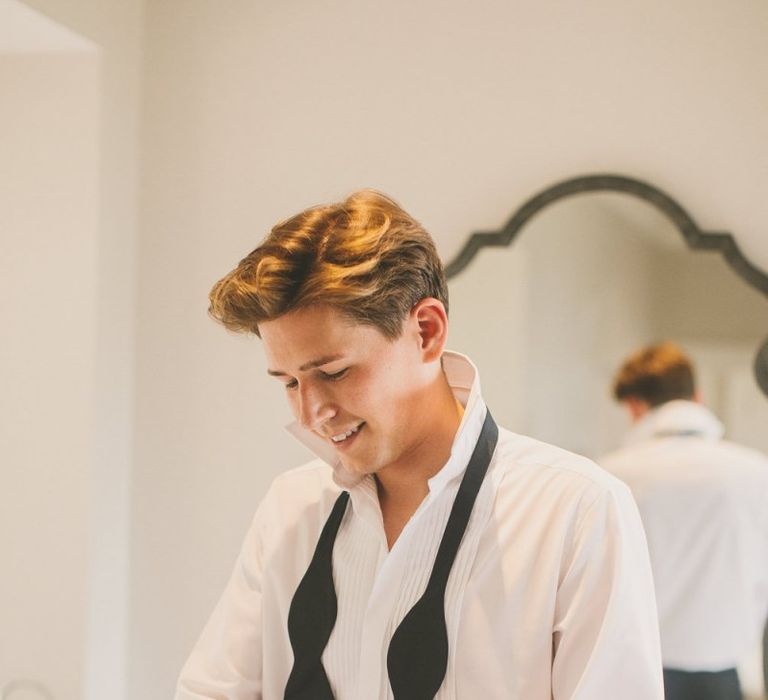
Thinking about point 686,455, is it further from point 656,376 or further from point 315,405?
point 315,405

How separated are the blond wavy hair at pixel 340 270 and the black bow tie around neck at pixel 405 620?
0.77ft

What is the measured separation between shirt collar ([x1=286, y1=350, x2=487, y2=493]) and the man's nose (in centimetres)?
11

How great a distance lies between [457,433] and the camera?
144 cm

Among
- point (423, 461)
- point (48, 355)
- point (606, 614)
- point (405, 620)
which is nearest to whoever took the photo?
point (606, 614)

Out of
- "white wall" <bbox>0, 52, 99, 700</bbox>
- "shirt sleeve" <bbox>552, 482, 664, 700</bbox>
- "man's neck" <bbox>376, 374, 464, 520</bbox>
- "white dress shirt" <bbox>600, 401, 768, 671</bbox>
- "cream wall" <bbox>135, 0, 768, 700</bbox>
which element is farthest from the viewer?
"white wall" <bbox>0, 52, 99, 700</bbox>

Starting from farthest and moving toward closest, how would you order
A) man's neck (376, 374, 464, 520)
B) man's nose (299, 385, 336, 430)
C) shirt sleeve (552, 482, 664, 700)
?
man's neck (376, 374, 464, 520) < man's nose (299, 385, 336, 430) < shirt sleeve (552, 482, 664, 700)

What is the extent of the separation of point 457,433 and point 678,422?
109 cm

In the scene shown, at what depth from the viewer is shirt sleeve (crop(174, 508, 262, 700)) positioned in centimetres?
155

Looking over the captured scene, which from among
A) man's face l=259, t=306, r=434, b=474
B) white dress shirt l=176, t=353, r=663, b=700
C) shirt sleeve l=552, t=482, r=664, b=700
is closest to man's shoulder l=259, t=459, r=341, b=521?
white dress shirt l=176, t=353, r=663, b=700

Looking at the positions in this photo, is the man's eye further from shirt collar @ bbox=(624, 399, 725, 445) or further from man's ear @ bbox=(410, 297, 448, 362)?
shirt collar @ bbox=(624, 399, 725, 445)

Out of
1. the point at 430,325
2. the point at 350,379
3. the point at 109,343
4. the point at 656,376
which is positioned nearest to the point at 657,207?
the point at 656,376

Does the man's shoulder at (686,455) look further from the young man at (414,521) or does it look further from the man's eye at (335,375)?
the man's eye at (335,375)

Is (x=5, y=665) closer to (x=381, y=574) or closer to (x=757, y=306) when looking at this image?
(x=381, y=574)

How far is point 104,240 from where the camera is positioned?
263 cm
